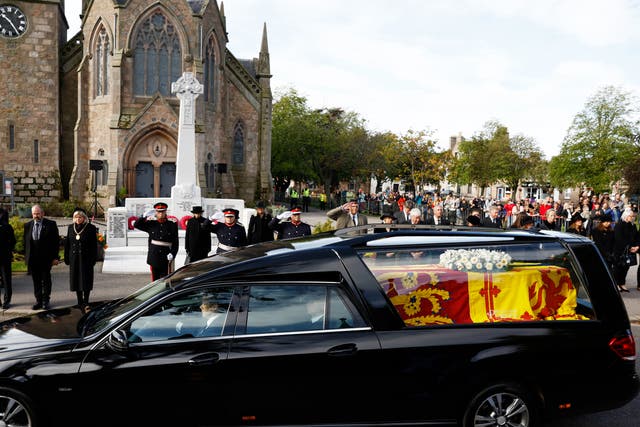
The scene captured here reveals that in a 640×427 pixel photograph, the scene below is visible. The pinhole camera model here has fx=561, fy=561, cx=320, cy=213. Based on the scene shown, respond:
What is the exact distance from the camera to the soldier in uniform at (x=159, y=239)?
31.6 ft

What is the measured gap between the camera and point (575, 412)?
464cm

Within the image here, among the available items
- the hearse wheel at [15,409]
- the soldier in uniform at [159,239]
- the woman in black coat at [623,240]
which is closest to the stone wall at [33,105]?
the soldier in uniform at [159,239]

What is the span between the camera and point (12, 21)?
30312mm

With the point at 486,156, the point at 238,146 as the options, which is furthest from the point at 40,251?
the point at 486,156

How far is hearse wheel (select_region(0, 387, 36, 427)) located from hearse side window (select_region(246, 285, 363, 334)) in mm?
1711

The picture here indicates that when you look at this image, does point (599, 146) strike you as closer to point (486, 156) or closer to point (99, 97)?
point (486, 156)

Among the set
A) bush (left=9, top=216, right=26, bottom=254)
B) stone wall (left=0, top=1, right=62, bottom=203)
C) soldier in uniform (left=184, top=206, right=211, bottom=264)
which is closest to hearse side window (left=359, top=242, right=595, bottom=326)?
soldier in uniform (left=184, top=206, right=211, bottom=264)

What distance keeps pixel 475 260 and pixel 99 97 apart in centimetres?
3070

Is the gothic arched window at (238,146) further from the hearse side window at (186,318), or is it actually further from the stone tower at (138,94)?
the hearse side window at (186,318)

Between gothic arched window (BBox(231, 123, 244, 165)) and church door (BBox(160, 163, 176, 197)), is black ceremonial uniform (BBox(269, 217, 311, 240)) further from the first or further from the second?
gothic arched window (BBox(231, 123, 244, 165))

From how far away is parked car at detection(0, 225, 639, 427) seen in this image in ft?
13.6

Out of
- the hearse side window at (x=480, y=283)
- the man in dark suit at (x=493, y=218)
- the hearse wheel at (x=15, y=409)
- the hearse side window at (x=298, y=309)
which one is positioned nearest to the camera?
the hearse wheel at (x=15, y=409)

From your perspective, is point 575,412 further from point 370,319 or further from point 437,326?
point 370,319

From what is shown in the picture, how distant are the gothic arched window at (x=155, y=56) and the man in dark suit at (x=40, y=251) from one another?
75.5 ft
